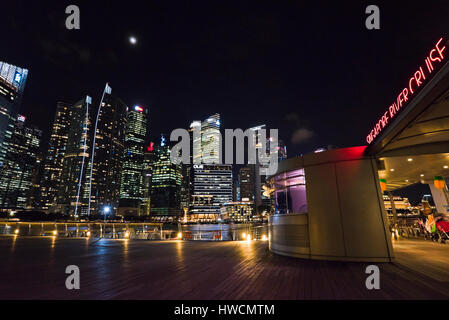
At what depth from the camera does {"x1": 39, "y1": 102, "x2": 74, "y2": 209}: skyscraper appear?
522 ft

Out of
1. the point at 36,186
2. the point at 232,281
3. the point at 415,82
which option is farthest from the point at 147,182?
the point at 415,82

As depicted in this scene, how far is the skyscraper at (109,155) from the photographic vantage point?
488 ft

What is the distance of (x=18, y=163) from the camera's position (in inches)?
5659

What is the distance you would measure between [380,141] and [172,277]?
7.41m

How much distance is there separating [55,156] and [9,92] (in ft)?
220

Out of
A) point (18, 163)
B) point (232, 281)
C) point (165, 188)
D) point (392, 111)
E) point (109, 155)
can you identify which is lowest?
point (232, 281)

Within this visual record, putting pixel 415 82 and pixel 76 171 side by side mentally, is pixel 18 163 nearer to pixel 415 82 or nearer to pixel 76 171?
pixel 76 171

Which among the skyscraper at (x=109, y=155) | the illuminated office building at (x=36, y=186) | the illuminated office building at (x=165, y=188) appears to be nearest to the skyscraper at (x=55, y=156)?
the illuminated office building at (x=36, y=186)

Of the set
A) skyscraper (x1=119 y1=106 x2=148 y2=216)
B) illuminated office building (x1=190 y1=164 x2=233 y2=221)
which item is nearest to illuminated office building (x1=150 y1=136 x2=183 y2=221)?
illuminated office building (x1=190 y1=164 x2=233 y2=221)

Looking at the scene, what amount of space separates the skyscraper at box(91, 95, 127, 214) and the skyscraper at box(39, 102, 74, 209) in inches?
1207

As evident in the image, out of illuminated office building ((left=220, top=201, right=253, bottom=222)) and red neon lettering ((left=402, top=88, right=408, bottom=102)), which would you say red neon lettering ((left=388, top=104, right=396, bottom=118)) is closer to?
red neon lettering ((left=402, top=88, right=408, bottom=102))

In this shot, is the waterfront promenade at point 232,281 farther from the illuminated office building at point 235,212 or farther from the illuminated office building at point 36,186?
the illuminated office building at point 36,186

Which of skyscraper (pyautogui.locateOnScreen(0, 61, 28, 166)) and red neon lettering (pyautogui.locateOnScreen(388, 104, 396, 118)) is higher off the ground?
skyscraper (pyautogui.locateOnScreen(0, 61, 28, 166))

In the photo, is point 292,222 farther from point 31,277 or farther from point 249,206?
point 249,206
